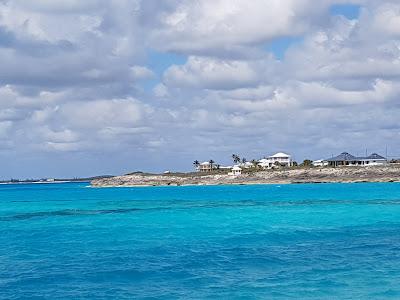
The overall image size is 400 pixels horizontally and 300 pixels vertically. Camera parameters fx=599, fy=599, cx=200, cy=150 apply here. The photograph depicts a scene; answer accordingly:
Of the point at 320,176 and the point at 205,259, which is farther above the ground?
the point at 320,176

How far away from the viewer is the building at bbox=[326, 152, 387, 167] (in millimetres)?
193000

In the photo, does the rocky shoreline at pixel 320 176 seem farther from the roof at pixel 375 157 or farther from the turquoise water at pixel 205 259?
the turquoise water at pixel 205 259

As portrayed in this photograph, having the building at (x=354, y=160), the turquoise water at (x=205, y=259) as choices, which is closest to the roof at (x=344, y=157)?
the building at (x=354, y=160)

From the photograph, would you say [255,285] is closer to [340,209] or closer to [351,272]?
[351,272]

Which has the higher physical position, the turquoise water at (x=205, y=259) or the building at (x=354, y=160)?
the building at (x=354, y=160)

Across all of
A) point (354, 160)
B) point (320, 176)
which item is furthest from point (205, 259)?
point (354, 160)

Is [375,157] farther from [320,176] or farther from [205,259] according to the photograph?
[205,259]

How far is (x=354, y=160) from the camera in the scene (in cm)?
19400

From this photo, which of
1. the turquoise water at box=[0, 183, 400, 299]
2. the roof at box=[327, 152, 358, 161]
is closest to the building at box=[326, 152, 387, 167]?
the roof at box=[327, 152, 358, 161]

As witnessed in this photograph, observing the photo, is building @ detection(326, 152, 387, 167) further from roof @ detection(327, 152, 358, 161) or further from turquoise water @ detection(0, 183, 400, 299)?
turquoise water @ detection(0, 183, 400, 299)

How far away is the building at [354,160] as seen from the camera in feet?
633

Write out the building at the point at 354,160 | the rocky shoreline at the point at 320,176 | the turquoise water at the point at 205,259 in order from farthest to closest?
the building at the point at 354,160 → the rocky shoreline at the point at 320,176 → the turquoise water at the point at 205,259

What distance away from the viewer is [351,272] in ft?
81.8

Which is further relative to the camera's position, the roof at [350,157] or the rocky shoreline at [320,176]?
the roof at [350,157]
